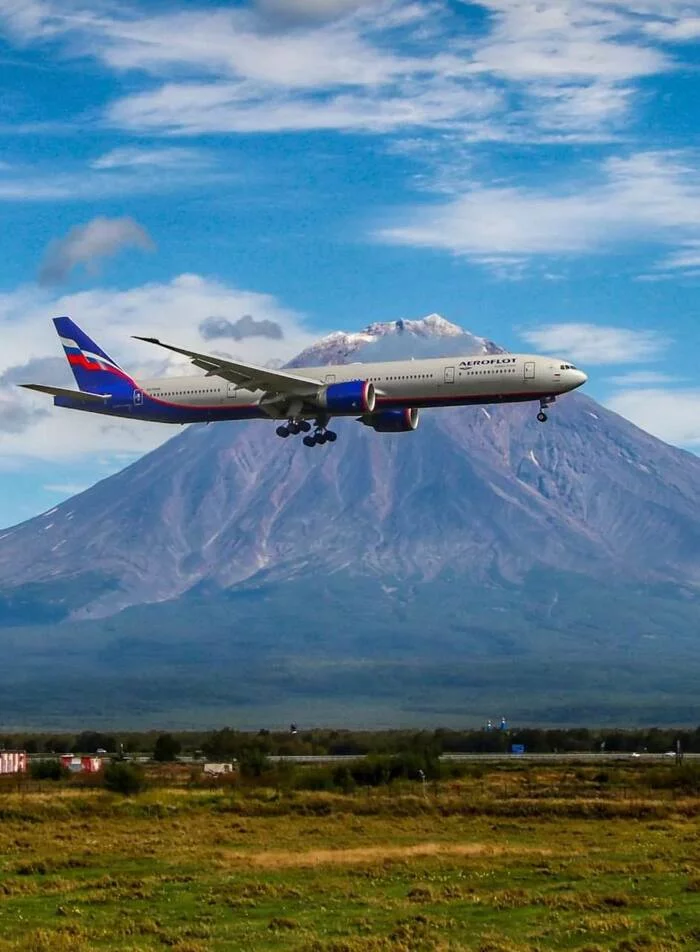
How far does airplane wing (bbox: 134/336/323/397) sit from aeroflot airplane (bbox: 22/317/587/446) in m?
0.05

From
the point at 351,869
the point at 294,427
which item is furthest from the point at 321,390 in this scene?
the point at 351,869

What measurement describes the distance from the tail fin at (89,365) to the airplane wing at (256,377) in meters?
9.55

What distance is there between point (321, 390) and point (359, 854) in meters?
36.3

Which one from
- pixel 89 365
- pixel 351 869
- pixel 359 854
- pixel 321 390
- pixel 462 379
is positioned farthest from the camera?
pixel 89 365

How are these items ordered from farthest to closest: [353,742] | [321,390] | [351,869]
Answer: [353,742] < [321,390] < [351,869]

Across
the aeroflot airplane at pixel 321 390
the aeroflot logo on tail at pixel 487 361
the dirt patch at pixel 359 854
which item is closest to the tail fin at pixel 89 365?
the aeroflot airplane at pixel 321 390

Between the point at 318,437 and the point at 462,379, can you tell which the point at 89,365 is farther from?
the point at 462,379

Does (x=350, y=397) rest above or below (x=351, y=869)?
above

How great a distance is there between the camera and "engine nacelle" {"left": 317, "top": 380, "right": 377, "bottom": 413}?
77500mm

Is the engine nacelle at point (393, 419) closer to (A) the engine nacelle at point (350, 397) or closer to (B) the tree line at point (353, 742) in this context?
(A) the engine nacelle at point (350, 397)

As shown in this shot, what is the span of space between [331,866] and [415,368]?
3806 centimetres

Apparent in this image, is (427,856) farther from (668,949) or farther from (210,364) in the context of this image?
(210,364)

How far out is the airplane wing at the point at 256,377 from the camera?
258 feet

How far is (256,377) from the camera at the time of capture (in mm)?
79500
